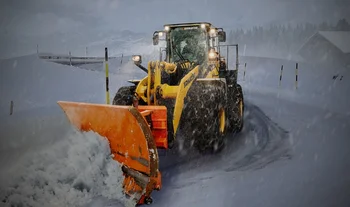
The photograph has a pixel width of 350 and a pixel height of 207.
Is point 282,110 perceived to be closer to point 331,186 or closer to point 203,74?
point 203,74

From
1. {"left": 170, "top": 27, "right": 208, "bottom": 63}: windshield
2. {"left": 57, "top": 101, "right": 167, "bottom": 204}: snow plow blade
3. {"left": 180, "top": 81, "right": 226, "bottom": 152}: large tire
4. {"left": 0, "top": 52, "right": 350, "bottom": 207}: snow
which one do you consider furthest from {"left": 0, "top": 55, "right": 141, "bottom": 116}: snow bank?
{"left": 57, "top": 101, "right": 167, "bottom": 204}: snow plow blade

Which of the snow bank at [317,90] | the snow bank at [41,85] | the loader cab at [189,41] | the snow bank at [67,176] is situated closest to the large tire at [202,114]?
the loader cab at [189,41]

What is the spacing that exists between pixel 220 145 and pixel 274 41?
25129mm

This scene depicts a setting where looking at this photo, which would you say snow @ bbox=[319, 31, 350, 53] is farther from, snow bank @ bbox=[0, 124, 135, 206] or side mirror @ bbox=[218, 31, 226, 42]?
snow bank @ bbox=[0, 124, 135, 206]

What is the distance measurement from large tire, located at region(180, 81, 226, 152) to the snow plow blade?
901 millimetres

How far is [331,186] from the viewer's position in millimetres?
3637

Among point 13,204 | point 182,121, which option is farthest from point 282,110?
point 13,204

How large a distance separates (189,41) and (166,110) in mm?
2414

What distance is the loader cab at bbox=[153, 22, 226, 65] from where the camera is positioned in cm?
575

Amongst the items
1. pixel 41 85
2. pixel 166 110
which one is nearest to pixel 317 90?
pixel 166 110

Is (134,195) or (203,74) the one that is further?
(203,74)

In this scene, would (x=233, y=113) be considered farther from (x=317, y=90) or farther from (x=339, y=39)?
(x=339, y=39)

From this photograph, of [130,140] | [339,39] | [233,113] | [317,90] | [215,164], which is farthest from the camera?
[339,39]

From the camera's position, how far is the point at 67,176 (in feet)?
10.1
